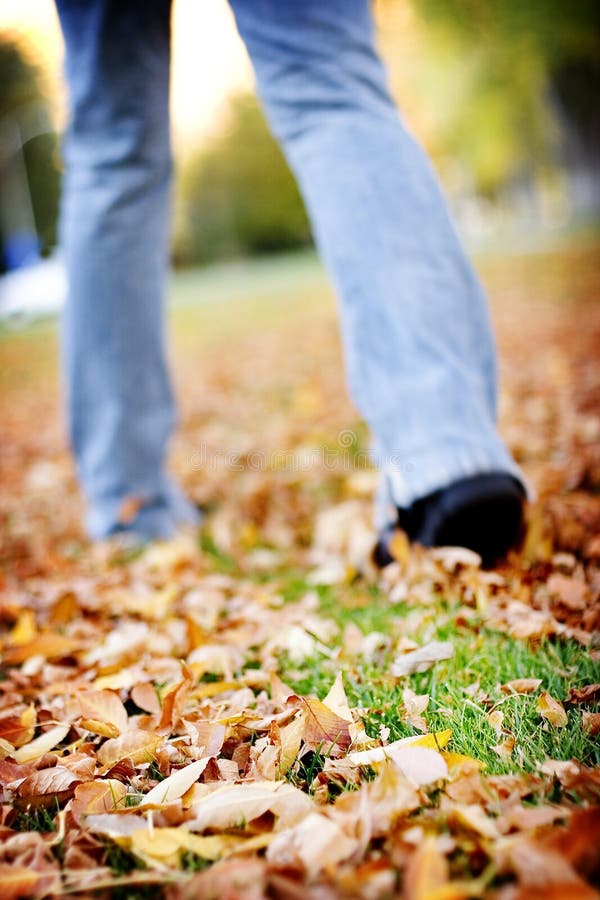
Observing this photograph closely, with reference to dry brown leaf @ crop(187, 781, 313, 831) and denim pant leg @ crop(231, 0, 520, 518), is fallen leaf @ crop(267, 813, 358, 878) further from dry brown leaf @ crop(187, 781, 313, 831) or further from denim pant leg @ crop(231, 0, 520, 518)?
denim pant leg @ crop(231, 0, 520, 518)

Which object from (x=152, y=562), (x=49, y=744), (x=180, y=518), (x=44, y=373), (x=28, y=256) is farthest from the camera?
(x=28, y=256)

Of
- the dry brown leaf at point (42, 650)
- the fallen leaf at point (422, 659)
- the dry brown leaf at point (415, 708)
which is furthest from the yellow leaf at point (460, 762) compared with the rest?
the dry brown leaf at point (42, 650)

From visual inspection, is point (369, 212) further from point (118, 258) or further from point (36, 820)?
point (36, 820)

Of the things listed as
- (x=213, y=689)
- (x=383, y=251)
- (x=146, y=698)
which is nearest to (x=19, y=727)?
(x=146, y=698)

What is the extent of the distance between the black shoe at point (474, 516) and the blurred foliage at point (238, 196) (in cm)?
3601

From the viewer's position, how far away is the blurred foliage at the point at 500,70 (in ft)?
44.6

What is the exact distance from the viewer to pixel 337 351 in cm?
564

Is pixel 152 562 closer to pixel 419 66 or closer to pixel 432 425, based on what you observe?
pixel 432 425

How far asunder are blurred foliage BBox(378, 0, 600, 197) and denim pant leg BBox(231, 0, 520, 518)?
578 inches

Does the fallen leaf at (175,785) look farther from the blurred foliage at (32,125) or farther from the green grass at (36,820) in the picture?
the blurred foliage at (32,125)

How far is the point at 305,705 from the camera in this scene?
37.1 inches

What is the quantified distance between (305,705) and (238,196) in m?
38.5

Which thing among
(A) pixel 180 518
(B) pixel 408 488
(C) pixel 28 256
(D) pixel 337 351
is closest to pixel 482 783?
(B) pixel 408 488

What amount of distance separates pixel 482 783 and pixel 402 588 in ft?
1.94
